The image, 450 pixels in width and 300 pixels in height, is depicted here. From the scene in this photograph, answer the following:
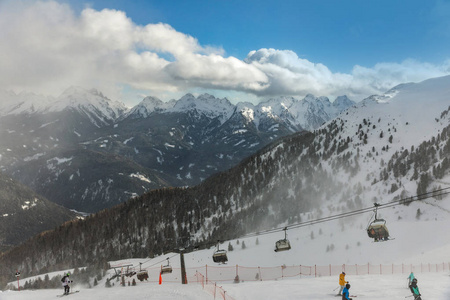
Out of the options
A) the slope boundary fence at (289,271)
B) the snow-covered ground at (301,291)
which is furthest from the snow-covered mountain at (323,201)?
the snow-covered ground at (301,291)

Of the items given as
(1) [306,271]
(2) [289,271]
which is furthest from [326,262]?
(2) [289,271]

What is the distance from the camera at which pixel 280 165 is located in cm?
16512

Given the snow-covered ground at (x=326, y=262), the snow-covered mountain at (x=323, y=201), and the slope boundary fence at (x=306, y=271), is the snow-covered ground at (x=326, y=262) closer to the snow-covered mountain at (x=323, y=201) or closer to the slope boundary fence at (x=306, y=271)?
the slope boundary fence at (x=306, y=271)

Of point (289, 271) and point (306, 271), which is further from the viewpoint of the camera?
point (289, 271)

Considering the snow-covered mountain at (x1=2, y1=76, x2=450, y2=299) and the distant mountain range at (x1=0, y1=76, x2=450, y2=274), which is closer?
the snow-covered mountain at (x1=2, y1=76, x2=450, y2=299)

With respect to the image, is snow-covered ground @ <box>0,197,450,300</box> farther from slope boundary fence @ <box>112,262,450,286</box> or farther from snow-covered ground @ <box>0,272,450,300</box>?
slope boundary fence @ <box>112,262,450,286</box>

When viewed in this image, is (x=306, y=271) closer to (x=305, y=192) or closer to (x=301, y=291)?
(x=301, y=291)

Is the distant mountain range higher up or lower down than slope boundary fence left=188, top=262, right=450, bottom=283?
higher up

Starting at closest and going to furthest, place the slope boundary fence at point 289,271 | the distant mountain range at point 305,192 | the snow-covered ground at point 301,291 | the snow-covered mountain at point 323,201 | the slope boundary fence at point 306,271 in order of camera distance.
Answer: the snow-covered ground at point 301,291 → the slope boundary fence at point 306,271 → the slope boundary fence at point 289,271 → the snow-covered mountain at point 323,201 → the distant mountain range at point 305,192

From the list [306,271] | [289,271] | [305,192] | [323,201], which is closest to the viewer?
[306,271]

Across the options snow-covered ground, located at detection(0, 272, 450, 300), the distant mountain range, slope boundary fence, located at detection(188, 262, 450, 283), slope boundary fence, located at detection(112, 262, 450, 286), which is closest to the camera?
snow-covered ground, located at detection(0, 272, 450, 300)

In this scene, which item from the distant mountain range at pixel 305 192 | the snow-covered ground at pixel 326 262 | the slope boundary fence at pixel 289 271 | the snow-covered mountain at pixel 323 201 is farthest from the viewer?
the distant mountain range at pixel 305 192

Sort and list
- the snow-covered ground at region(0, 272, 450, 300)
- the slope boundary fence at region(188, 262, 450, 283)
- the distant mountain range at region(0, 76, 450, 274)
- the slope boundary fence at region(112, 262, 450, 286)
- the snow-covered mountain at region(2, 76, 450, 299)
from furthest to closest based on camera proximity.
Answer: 1. the distant mountain range at region(0, 76, 450, 274)
2. the snow-covered mountain at region(2, 76, 450, 299)
3. the slope boundary fence at region(112, 262, 450, 286)
4. the slope boundary fence at region(188, 262, 450, 283)
5. the snow-covered ground at region(0, 272, 450, 300)

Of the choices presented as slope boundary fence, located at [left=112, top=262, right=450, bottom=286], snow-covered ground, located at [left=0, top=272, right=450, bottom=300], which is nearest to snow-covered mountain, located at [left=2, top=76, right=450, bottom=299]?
slope boundary fence, located at [left=112, top=262, right=450, bottom=286]
